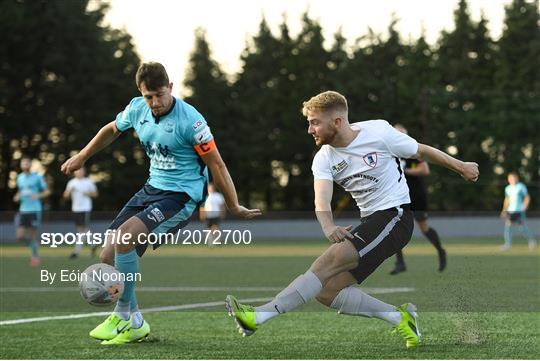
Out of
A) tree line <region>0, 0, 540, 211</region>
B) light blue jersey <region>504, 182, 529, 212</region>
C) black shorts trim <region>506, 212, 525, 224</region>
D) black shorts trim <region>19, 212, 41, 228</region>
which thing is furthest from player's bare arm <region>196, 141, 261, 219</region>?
tree line <region>0, 0, 540, 211</region>

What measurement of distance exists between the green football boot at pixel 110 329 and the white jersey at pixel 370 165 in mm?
1960

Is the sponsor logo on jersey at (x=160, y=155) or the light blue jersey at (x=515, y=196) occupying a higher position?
the sponsor logo on jersey at (x=160, y=155)

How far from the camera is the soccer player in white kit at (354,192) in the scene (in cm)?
673

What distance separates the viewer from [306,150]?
60031 mm

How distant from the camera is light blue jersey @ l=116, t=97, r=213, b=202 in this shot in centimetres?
738

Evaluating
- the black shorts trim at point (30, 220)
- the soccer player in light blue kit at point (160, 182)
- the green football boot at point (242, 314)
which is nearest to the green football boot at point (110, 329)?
the soccer player in light blue kit at point (160, 182)

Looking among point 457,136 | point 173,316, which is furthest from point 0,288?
point 457,136

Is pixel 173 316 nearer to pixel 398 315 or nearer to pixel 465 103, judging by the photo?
pixel 398 315

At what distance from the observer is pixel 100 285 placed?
708cm

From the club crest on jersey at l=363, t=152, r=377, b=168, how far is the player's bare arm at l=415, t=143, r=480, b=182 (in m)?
0.36

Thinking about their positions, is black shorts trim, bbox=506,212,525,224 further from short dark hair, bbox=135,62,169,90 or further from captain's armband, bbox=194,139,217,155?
short dark hair, bbox=135,62,169,90

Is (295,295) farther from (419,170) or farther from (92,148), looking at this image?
(419,170)

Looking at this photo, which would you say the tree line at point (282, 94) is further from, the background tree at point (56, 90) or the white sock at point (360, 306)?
the white sock at point (360, 306)

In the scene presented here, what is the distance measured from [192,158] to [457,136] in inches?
1564
